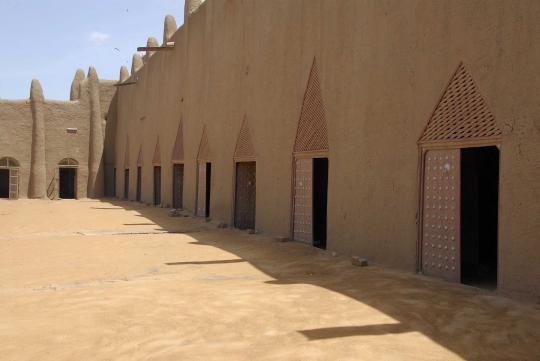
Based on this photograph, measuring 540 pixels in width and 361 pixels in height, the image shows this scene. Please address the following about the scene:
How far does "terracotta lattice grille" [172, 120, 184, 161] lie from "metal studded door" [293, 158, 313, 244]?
31.6 ft

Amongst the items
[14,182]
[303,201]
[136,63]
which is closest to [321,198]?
[303,201]

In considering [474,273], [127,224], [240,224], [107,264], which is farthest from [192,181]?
[474,273]

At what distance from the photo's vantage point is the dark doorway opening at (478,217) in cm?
742

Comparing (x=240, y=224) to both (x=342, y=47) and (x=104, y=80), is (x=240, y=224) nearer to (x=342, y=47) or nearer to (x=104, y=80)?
(x=342, y=47)

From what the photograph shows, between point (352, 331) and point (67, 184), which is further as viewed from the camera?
point (67, 184)

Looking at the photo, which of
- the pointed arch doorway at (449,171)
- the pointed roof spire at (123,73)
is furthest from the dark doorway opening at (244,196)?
the pointed roof spire at (123,73)

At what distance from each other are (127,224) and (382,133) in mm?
9655

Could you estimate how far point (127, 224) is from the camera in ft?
49.5

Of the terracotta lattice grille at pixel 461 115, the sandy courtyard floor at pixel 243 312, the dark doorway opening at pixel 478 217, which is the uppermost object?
the terracotta lattice grille at pixel 461 115

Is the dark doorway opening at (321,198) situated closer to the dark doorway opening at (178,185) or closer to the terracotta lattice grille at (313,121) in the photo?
the terracotta lattice grille at (313,121)

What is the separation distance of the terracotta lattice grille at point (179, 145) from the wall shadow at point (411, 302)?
418 inches

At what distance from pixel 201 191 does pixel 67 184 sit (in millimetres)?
20834

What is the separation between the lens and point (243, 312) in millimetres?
5059

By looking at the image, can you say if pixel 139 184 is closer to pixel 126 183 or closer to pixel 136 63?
pixel 126 183
